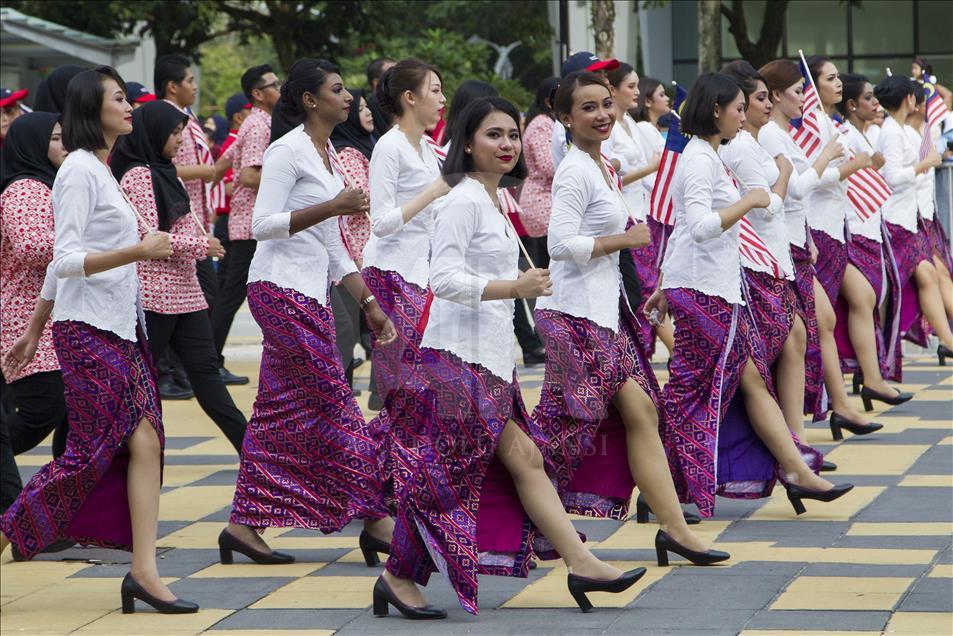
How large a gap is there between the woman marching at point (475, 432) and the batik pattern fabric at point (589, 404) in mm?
478

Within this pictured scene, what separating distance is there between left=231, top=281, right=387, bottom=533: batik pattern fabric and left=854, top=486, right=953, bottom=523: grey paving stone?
2197mm

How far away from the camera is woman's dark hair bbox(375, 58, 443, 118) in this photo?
762cm

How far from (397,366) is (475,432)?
1.23m

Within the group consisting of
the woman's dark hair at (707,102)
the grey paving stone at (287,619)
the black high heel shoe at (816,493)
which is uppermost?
the woman's dark hair at (707,102)

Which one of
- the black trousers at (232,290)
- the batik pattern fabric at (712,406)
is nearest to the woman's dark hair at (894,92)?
the black trousers at (232,290)

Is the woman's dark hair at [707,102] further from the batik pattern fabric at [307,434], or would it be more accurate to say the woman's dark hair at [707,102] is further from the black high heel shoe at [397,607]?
the black high heel shoe at [397,607]

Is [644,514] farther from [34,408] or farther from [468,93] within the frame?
[34,408]

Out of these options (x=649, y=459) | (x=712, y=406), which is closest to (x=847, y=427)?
(x=712, y=406)

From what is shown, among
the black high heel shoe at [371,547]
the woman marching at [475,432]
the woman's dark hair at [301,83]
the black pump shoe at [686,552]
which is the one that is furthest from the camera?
the woman's dark hair at [301,83]

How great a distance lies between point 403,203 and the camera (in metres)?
7.54

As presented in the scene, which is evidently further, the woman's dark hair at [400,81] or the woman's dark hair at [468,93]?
the woman's dark hair at [400,81]

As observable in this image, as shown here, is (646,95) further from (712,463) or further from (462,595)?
(462,595)

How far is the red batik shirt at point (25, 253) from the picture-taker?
7.20m

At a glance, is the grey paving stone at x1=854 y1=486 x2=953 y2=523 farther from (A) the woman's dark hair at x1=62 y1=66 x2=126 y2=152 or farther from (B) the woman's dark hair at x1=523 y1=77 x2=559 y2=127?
(B) the woman's dark hair at x1=523 y1=77 x2=559 y2=127
